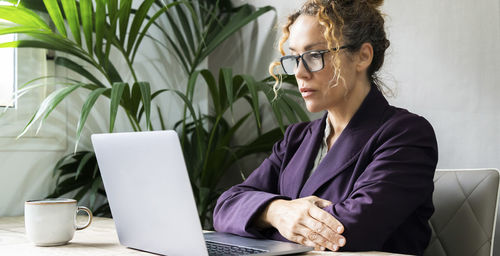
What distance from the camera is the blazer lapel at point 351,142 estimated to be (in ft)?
4.56

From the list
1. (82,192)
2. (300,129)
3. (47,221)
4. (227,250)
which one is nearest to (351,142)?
(300,129)

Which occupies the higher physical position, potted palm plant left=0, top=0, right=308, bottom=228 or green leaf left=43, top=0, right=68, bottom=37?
green leaf left=43, top=0, right=68, bottom=37

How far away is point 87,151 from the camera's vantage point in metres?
2.20

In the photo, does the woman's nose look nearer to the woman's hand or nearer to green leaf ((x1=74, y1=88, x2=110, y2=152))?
the woman's hand

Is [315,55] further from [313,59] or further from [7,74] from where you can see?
[7,74]

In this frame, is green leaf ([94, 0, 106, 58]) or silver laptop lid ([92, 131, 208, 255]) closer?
silver laptop lid ([92, 131, 208, 255])

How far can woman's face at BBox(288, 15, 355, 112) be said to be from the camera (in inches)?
56.6

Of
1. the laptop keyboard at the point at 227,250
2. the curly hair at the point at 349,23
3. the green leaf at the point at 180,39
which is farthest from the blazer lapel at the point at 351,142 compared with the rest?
the green leaf at the point at 180,39

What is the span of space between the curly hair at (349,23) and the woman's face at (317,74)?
0.02 meters

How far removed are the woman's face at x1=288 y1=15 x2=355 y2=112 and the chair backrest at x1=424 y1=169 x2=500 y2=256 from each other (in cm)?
36

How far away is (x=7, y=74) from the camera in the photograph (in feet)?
6.91

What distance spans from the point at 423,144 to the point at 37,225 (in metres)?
0.86

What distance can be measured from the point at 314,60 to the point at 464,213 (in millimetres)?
538

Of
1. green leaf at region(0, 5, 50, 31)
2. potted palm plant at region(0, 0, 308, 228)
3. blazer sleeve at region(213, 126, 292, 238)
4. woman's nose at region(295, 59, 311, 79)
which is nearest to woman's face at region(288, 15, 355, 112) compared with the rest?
woman's nose at region(295, 59, 311, 79)
